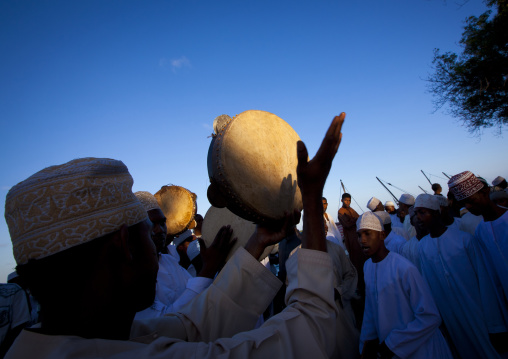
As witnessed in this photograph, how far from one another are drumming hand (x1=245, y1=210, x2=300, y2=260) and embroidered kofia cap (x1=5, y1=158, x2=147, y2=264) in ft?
2.23

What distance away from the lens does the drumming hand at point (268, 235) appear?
156 centimetres

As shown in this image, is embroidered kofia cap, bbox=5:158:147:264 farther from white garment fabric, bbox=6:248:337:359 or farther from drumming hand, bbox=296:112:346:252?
drumming hand, bbox=296:112:346:252

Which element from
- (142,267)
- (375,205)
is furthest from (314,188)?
(375,205)

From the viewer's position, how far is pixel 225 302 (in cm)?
146

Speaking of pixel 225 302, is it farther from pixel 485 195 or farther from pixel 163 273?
pixel 485 195

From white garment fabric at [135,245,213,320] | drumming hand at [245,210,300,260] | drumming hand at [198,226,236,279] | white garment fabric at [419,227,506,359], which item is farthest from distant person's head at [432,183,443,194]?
drumming hand at [245,210,300,260]

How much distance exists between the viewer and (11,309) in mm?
3141

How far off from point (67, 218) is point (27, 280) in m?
0.25

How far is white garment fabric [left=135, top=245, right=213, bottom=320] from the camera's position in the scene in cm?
216

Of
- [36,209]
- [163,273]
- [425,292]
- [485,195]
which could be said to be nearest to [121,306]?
[36,209]

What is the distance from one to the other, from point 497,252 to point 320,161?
3.26 m

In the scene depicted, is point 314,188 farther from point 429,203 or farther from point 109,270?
point 429,203

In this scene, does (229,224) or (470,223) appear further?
(470,223)

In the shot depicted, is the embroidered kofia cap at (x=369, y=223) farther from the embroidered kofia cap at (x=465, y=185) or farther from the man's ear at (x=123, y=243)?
the man's ear at (x=123, y=243)
